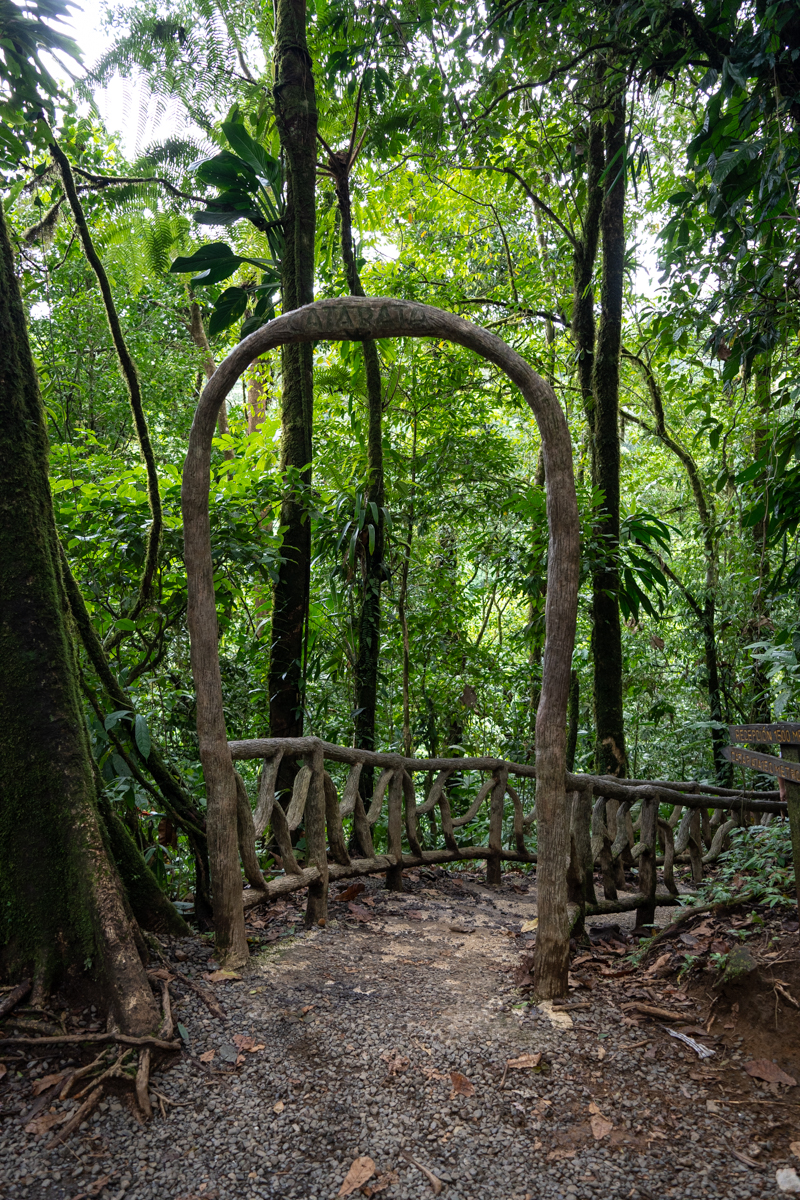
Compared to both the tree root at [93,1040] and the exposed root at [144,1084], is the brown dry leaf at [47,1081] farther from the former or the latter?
the exposed root at [144,1084]

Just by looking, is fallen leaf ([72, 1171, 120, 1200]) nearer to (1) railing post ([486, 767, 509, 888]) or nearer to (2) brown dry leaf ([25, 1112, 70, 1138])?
(2) brown dry leaf ([25, 1112, 70, 1138])

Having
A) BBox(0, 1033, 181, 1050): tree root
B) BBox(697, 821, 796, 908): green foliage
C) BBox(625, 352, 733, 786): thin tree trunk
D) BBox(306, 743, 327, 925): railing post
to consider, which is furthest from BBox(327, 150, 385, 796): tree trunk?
BBox(625, 352, 733, 786): thin tree trunk

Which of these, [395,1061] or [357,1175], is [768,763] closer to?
[395,1061]

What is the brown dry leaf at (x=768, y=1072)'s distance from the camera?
2346 millimetres

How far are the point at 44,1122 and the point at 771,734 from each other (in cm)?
283

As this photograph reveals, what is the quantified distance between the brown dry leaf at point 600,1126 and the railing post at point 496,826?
10.9 feet

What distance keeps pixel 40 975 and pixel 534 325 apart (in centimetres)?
885

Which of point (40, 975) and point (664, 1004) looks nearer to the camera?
point (40, 975)

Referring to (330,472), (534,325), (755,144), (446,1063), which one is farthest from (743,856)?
(534,325)

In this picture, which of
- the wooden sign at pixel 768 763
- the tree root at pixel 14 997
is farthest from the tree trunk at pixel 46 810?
the wooden sign at pixel 768 763

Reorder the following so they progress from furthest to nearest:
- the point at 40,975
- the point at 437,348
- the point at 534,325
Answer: the point at 534,325 < the point at 437,348 < the point at 40,975

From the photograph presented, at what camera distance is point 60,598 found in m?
2.66

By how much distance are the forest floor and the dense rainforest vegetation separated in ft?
2.83

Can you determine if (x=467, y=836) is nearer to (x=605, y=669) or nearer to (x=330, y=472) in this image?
(x=605, y=669)
